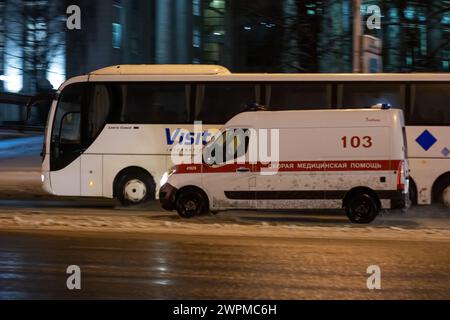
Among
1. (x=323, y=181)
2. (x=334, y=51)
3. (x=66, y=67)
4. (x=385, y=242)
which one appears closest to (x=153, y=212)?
(x=323, y=181)

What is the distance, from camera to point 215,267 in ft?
29.0

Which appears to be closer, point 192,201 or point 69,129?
point 192,201

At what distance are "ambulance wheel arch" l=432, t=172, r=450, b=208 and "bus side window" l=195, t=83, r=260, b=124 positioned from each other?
186 inches

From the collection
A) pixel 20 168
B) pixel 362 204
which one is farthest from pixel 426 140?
pixel 20 168

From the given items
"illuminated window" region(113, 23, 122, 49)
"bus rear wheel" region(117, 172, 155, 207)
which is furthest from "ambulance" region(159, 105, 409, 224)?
"illuminated window" region(113, 23, 122, 49)

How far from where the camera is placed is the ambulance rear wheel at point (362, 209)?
1326 centimetres

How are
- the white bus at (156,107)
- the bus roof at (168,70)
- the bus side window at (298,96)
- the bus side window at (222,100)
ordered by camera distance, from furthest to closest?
the bus roof at (168,70) < the bus side window at (222,100) < the bus side window at (298,96) < the white bus at (156,107)

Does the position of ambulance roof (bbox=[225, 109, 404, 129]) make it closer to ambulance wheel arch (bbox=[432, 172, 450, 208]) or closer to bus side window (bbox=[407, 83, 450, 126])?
bus side window (bbox=[407, 83, 450, 126])

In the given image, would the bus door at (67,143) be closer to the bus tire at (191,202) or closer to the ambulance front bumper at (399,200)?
the bus tire at (191,202)

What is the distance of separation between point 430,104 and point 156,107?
6.74 m

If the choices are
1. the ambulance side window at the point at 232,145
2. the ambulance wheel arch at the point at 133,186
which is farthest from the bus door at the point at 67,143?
the ambulance side window at the point at 232,145

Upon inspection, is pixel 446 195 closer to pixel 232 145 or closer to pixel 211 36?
pixel 232 145

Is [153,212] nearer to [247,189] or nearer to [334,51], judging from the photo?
[247,189]

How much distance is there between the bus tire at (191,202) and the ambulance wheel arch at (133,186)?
273 centimetres
